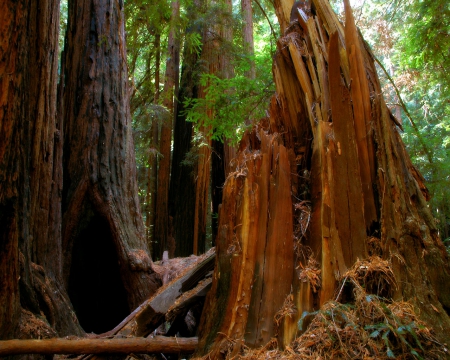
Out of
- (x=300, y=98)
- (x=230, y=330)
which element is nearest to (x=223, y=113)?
(x=300, y=98)

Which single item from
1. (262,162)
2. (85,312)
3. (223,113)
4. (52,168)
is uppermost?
(223,113)

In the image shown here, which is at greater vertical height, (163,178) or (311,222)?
(163,178)

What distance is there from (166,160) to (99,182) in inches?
268

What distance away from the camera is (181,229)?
11.6 meters

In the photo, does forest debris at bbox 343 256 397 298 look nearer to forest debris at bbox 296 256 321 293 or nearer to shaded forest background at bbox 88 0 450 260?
forest debris at bbox 296 256 321 293

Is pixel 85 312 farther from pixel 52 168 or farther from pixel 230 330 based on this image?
pixel 230 330

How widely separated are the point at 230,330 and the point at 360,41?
3027 mm

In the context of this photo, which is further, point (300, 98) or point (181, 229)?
point (181, 229)

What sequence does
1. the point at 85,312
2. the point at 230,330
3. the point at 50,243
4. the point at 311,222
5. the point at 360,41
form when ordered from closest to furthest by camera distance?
the point at 230,330 < the point at 311,222 < the point at 360,41 < the point at 50,243 < the point at 85,312

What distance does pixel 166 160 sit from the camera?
12.4 meters

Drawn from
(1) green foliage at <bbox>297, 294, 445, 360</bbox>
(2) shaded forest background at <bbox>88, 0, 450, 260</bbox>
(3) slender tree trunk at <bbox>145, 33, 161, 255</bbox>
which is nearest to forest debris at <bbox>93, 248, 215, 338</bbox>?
(1) green foliage at <bbox>297, 294, 445, 360</bbox>

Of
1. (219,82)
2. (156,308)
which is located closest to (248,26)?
(219,82)

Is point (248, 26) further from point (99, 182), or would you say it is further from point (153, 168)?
point (99, 182)

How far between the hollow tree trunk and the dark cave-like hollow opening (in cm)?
1
